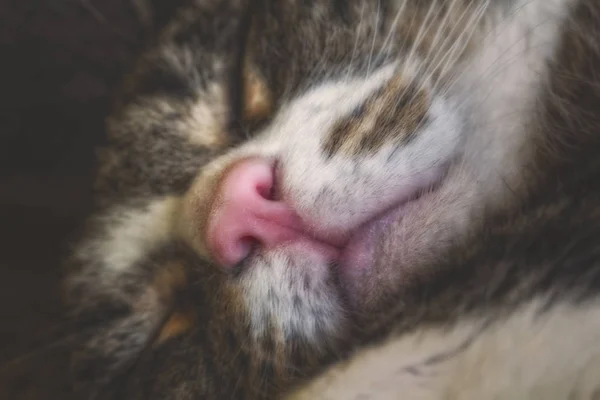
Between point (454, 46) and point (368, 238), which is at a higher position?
point (454, 46)

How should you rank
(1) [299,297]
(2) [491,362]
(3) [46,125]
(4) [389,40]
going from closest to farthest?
(2) [491,362] < (1) [299,297] < (4) [389,40] < (3) [46,125]

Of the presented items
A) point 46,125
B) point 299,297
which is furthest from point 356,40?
point 46,125

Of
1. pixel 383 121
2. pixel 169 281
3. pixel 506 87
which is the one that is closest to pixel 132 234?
pixel 169 281

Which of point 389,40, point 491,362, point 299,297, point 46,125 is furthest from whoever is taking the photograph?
point 46,125

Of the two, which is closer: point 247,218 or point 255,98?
point 247,218

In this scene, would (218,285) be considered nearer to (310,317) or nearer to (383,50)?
(310,317)

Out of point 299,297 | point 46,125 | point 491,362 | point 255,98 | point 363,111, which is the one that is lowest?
point 491,362

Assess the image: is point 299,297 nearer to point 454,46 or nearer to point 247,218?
point 247,218

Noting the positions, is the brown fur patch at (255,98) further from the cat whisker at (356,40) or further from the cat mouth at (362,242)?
the cat mouth at (362,242)
